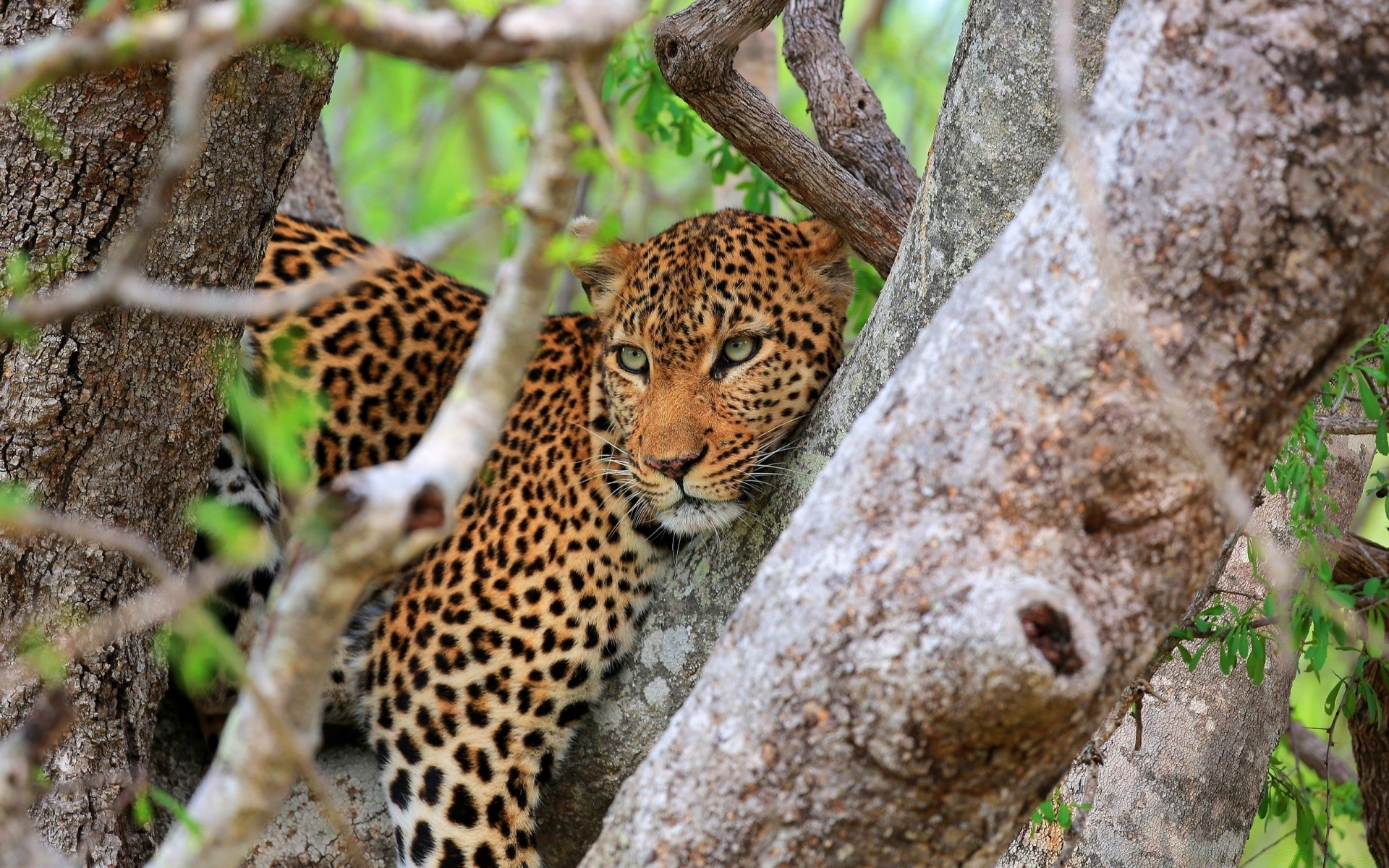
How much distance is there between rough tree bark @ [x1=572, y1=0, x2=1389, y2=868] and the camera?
221cm

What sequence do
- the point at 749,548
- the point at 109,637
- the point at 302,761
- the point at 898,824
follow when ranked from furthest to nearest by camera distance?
the point at 749,548 → the point at 109,637 → the point at 898,824 → the point at 302,761

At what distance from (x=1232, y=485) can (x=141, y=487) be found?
268cm

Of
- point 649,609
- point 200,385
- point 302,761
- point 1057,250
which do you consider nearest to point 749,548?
point 649,609

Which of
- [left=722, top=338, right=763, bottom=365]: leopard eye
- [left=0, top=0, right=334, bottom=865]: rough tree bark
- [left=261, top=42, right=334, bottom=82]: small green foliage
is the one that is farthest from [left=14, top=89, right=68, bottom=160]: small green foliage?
[left=722, top=338, right=763, bottom=365]: leopard eye

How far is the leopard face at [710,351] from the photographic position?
167 inches

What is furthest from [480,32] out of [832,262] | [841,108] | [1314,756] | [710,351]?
[1314,756]

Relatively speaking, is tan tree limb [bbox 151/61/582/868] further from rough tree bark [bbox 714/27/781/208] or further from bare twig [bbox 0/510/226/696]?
rough tree bark [bbox 714/27/781/208]

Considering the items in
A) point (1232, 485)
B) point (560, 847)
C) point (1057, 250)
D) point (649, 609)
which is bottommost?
point (560, 847)

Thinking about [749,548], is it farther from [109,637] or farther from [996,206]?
[109,637]

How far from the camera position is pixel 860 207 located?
16.0 ft

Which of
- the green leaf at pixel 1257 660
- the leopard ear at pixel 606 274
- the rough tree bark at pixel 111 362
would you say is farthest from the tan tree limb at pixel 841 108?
the rough tree bark at pixel 111 362

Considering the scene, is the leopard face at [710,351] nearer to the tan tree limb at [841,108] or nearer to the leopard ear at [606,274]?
the leopard ear at [606,274]

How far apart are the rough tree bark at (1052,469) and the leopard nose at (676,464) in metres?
1.78

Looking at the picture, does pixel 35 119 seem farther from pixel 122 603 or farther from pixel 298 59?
pixel 122 603
